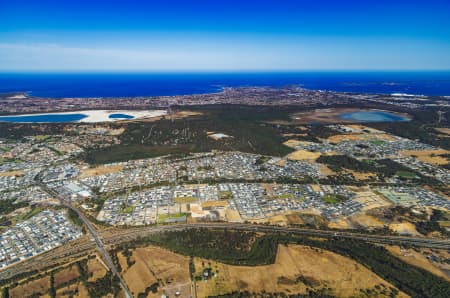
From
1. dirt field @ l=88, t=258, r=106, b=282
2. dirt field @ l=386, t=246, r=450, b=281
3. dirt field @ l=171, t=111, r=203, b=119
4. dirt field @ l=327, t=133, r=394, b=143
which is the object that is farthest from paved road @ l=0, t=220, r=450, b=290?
dirt field @ l=171, t=111, r=203, b=119

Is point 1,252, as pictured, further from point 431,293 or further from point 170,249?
point 431,293

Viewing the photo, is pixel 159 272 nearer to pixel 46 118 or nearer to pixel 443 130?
pixel 443 130

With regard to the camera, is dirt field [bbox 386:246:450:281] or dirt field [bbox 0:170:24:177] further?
dirt field [bbox 0:170:24:177]

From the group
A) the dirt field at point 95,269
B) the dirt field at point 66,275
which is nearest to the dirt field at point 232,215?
the dirt field at point 95,269

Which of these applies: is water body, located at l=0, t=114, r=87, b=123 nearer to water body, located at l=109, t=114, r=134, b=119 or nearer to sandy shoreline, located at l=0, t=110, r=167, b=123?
sandy shoreline, located at l=0, t=110, r=167, b=123

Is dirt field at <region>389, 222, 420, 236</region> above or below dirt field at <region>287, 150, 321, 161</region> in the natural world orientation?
below

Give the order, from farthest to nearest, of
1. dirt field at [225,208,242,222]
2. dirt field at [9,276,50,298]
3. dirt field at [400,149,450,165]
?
dirt field at [400,149,450,165]
dirt field at [225,208,242,222]
dirt field at [9,276,50,298]

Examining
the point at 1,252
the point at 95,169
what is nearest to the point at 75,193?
the point at 95,169
